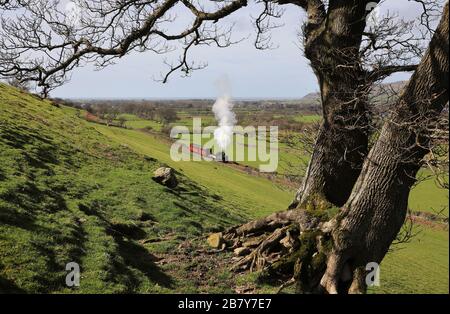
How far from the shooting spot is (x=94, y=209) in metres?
16.1

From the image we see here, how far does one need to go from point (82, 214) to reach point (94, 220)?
710mm

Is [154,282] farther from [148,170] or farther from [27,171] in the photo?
[148,170]

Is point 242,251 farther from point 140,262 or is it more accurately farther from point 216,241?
point 140,262

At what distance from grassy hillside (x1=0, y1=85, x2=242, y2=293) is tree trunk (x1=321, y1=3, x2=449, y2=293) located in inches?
175

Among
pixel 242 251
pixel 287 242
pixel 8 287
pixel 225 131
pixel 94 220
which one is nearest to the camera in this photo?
pixel 8 287

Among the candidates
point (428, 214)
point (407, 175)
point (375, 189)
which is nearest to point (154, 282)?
point (375, 189)

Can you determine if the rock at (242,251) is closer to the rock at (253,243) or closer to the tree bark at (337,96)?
the rock at (253,243)

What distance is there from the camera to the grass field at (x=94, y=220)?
10.1 meters

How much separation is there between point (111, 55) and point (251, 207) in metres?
22.5

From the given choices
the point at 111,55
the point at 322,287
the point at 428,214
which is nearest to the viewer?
the point at 322,287

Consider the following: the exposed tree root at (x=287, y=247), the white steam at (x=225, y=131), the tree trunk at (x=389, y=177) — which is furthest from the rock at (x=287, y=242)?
the white steam at (x=225, y=131)

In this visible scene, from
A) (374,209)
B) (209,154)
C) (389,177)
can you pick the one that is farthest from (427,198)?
(389,177)

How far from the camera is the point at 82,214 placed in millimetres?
14555

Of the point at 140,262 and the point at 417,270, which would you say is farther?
the point at 417,270
